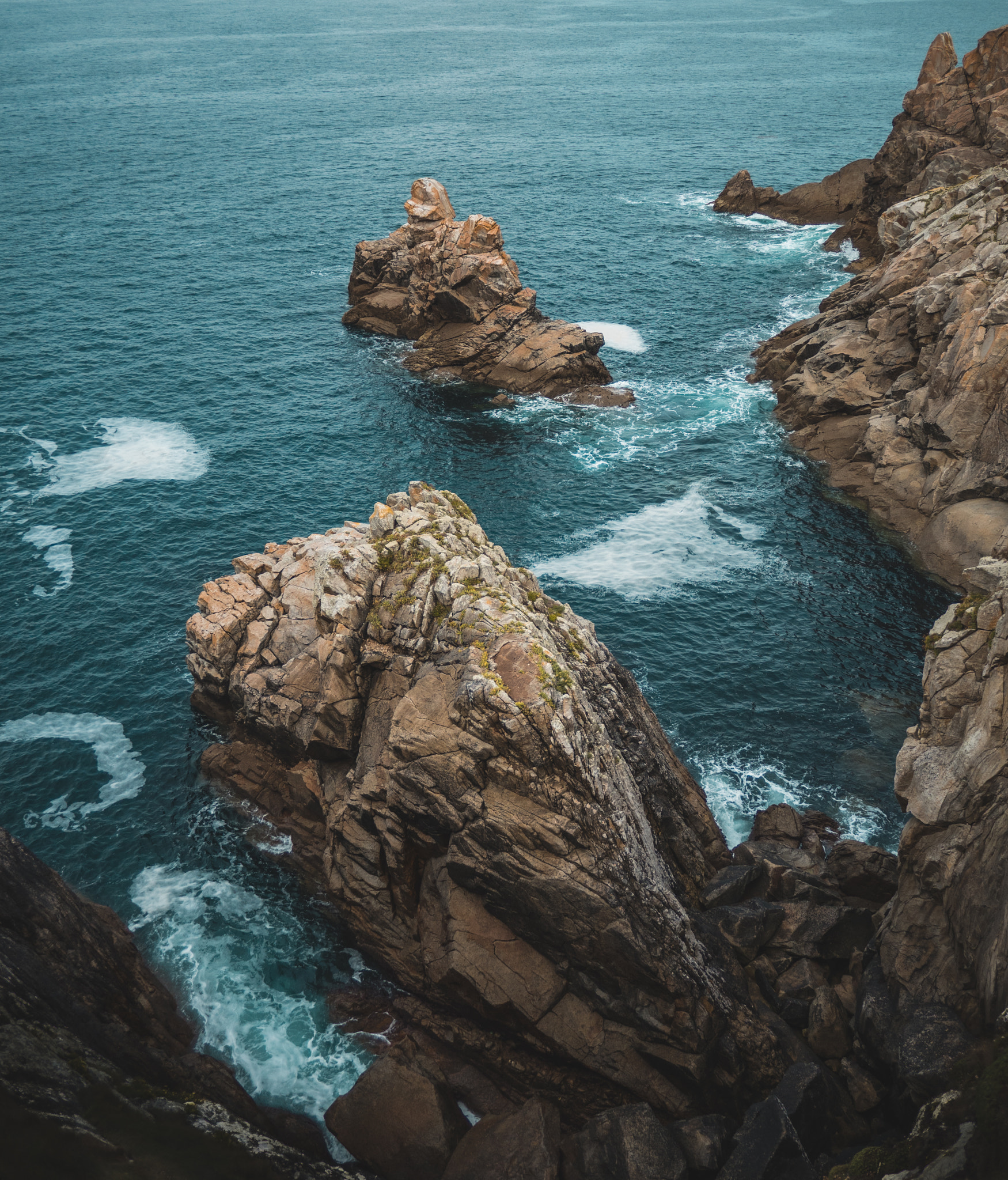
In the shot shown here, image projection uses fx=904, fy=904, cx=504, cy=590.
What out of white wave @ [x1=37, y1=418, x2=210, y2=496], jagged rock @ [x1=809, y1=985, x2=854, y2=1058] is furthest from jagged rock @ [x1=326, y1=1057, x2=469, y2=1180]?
white wave @ [x1=37, y1=418, x2=210, y2=496]

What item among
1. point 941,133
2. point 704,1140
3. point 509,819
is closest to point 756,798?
point 509,819

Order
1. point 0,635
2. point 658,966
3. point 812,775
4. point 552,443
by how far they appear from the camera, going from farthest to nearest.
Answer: point 552,443, point 0,635, point 812,775, point 658,966

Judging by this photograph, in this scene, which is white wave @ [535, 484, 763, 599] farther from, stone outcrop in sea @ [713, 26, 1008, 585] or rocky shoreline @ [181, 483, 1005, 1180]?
rocky shoreline @ [181, 483, 1005, 1180]

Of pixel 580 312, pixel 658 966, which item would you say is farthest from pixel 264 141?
pixel 658 966

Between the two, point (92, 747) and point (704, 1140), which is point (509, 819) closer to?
point (704, 1140)

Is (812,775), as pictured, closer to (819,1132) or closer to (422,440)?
(819,1132)

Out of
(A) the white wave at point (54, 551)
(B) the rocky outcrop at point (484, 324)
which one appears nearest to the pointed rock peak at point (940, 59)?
(B) the rocky outcrop at point (484, 324)
